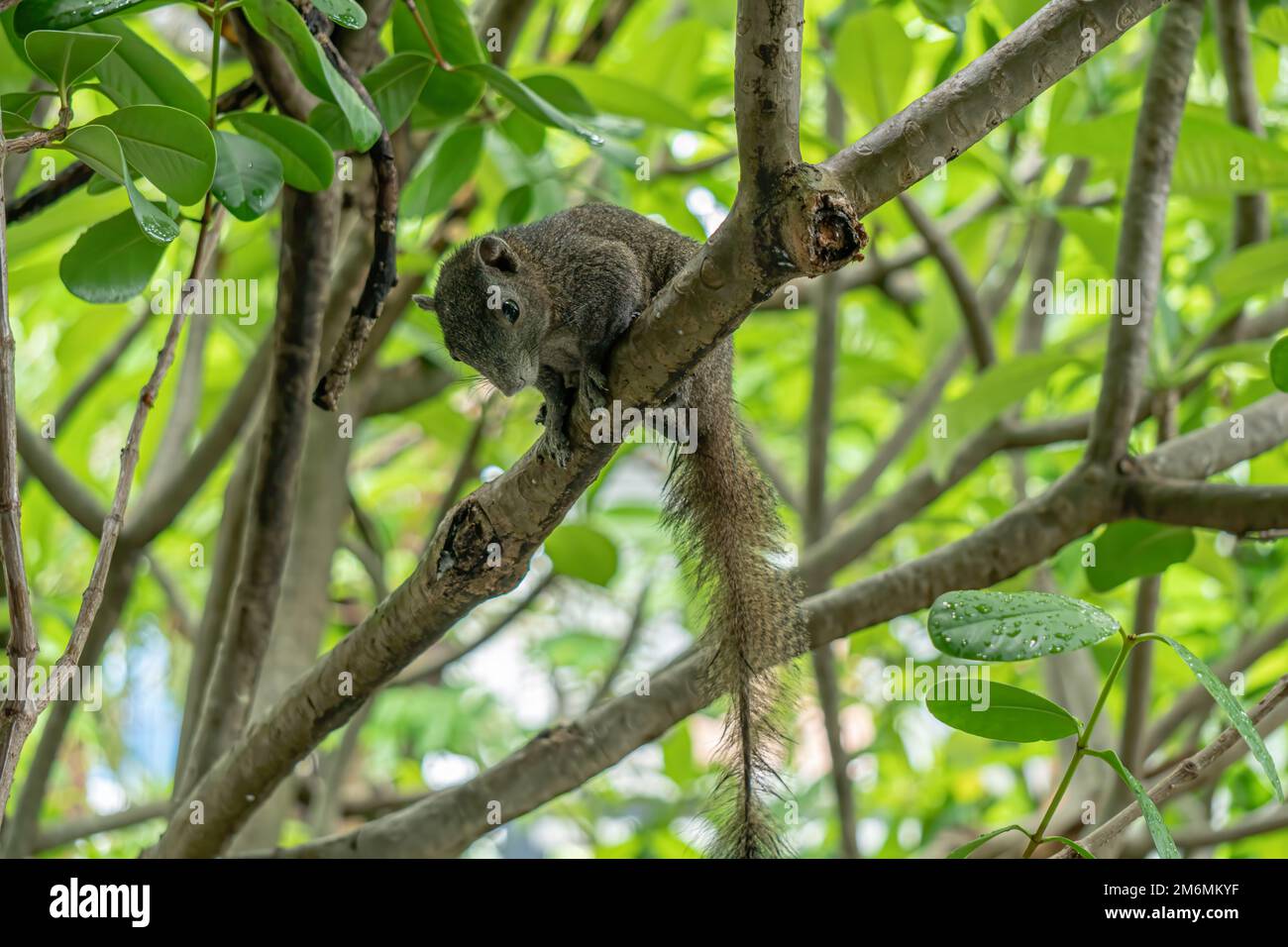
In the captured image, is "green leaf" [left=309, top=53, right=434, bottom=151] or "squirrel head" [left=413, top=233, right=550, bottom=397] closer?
"green leaf" [left=309, top=53, right=434, bottom=151]

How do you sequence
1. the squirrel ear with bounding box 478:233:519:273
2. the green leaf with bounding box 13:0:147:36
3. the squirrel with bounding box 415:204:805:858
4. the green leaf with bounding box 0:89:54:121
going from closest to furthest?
1. the green leaf with bounding box 13:0:147:36
2. the green leaf with bounding box 0:89:54:121
3. the squirrel with bounding box 415:204:805:858
4. the squirrel ear with bounding box 478:233:519:273

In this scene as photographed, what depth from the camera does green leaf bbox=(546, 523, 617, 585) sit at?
1834 millimetres

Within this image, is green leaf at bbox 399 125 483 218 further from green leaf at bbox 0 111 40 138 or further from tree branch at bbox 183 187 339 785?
green leaf at bbox 0 111 40 138

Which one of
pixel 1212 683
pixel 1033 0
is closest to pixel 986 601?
pixel 1212 683

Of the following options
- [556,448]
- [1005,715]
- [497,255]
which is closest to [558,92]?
[497,255]

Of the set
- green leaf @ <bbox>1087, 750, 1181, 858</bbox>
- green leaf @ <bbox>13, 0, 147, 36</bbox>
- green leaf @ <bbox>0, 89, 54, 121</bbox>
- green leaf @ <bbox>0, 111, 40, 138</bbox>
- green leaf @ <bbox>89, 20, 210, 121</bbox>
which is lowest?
green leaf @ <bbox>1087, 750, 1181, 858</bbox>

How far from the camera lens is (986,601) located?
930 millimetres

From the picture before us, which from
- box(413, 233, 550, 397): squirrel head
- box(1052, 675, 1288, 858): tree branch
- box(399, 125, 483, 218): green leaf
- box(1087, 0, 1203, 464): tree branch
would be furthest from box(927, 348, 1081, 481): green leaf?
box(1052, 675, 1288, 858): tree branch

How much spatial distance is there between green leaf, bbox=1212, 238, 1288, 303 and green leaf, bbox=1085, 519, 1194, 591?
36 centimetres

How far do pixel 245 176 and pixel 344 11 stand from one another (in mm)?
203

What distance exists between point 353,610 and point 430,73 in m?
2.45

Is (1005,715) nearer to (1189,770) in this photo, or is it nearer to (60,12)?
(1189,770)

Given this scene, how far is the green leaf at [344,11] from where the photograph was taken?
3.02 ft
